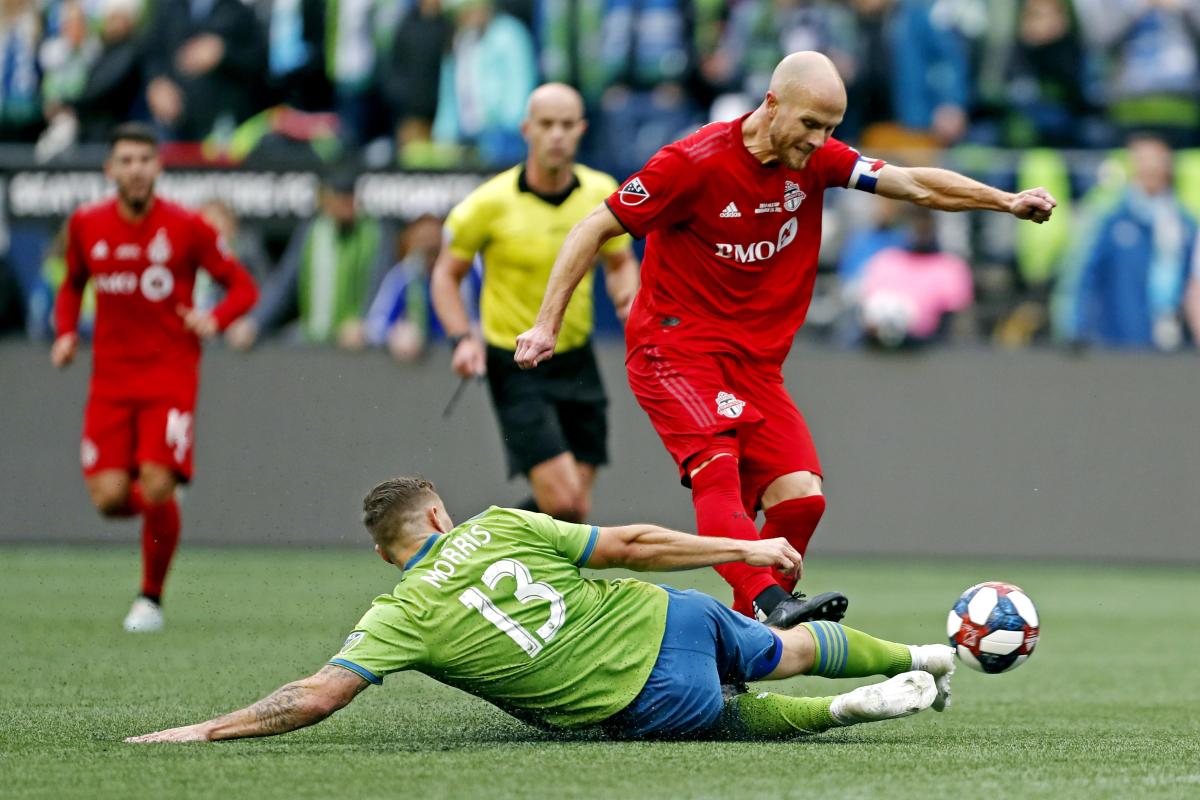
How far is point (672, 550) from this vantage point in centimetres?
643

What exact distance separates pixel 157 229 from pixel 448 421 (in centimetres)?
402

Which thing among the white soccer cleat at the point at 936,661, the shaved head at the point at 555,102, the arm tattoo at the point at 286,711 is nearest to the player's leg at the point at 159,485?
the shaved head at the point at 555,102

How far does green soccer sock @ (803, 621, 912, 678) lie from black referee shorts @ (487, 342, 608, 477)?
3.50 metres

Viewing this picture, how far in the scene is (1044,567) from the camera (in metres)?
14.4

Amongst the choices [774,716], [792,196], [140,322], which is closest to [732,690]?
[774,716]

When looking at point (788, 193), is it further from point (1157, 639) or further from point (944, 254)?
point (944, 254)

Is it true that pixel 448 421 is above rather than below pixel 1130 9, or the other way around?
below

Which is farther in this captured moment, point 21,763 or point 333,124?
point 333,124

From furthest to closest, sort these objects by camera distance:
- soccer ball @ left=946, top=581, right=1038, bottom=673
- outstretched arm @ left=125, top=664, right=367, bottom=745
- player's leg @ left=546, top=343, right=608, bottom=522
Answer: player's leg @ left=546, top=343, right=608, bottom=522, soccer ball @ left=946, top=581, right=1038, bottom=673, outstretched arm @ left=125, top=664, right=367, bottom=745

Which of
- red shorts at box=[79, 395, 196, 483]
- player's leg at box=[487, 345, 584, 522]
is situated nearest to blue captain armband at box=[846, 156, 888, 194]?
player's leg at box=[487, 345, 584, 522]

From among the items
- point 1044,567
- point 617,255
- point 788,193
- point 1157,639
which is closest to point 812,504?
point 788,193

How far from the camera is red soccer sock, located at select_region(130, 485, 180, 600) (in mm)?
10945

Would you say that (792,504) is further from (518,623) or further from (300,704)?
(300,704)

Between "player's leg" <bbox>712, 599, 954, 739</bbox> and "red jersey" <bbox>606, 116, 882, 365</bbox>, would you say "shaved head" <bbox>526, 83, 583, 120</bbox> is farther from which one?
"player's leg" <bbox>712, 599, 954, 739</bbox>
